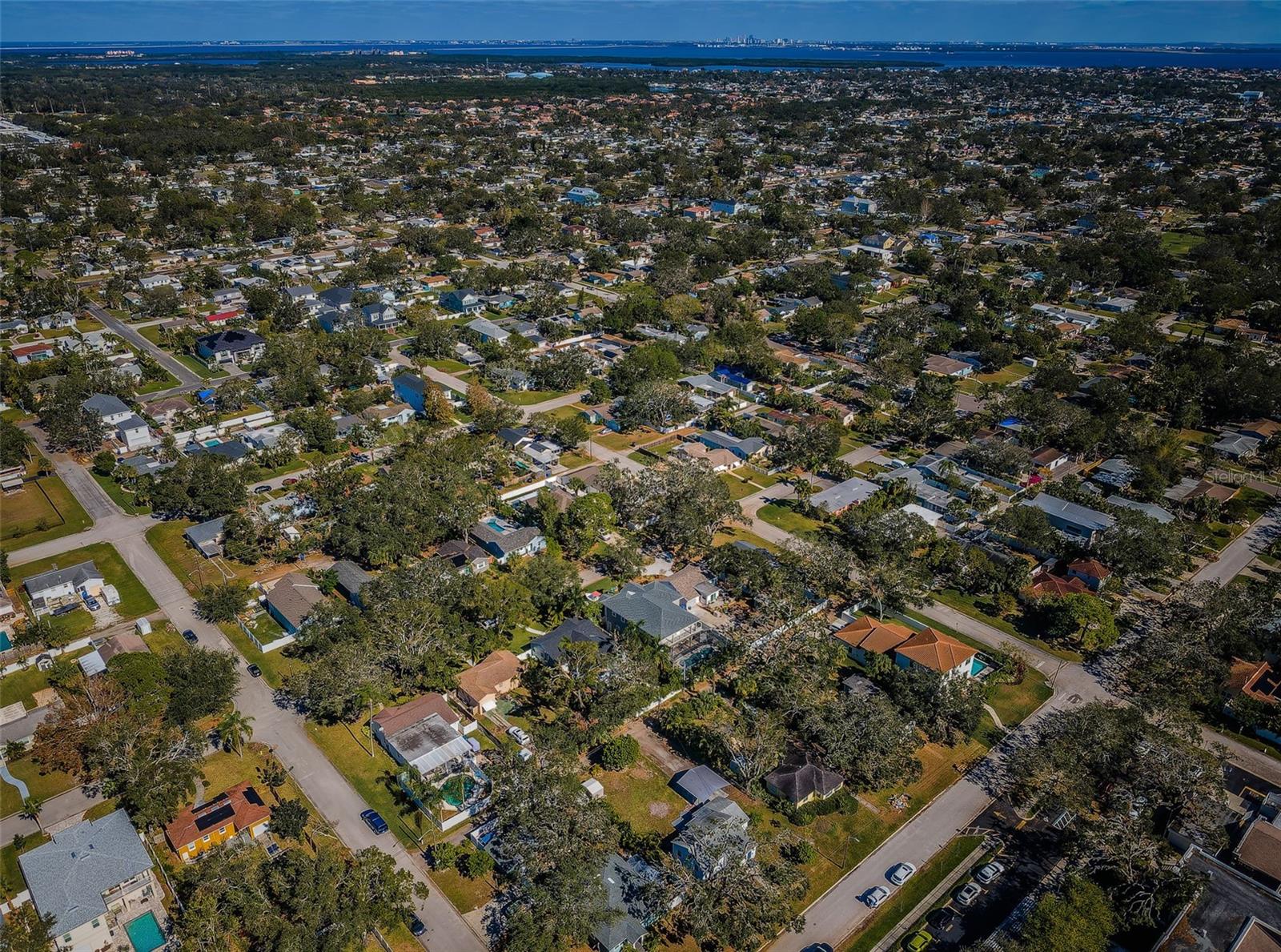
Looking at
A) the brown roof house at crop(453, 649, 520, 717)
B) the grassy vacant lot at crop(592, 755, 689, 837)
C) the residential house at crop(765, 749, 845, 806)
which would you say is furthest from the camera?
the brown roof house at crop(453, 649, 520, 717)

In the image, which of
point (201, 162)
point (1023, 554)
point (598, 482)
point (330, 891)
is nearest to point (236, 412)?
point (598, 482)

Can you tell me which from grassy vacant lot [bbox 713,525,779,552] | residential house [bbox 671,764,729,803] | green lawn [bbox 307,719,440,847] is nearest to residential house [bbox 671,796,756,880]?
residential house [bbox 671,764,729,803]

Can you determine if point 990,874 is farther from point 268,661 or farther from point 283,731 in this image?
point 268,661

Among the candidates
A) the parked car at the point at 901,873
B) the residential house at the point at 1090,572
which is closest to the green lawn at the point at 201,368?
the parked car at the point at 901,873

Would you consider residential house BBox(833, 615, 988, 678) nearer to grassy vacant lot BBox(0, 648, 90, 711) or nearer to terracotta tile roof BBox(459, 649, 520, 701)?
terracotta tile roof BBox(459, 649, 520, 701)

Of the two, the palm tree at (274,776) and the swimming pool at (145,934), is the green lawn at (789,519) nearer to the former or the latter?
the palm tree at (274,776)

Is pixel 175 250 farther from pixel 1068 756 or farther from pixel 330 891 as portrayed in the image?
pixel 1068 756

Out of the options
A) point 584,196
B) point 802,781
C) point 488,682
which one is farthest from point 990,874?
point 584,196
